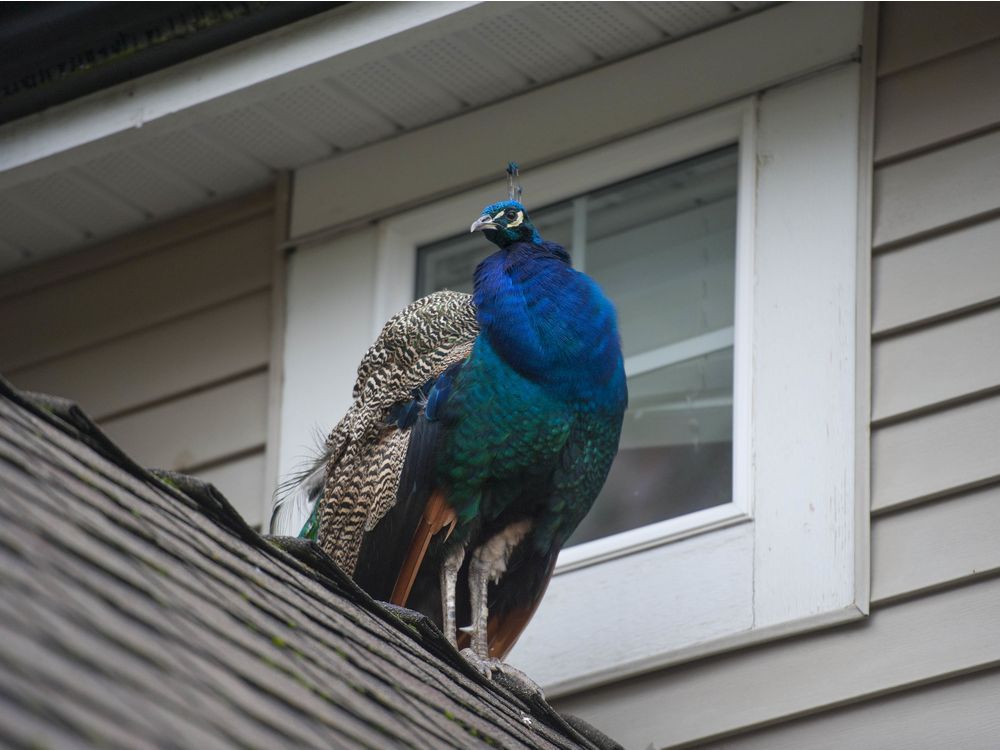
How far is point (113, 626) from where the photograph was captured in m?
2.35

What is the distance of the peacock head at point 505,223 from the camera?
16.4 feet

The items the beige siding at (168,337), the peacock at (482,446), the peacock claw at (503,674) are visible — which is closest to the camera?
the peacock claw at (503,674)

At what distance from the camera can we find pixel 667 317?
5.58 m

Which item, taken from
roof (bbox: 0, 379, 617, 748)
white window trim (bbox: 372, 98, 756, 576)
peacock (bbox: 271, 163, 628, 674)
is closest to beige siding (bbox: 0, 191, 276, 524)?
white window trim (bbox: 372, 98, 756, 576)

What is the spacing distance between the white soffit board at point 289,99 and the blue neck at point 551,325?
0.92 meters

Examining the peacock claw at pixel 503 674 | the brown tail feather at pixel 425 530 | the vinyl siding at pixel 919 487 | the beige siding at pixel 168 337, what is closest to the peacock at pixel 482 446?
the brown tail feather at pixel 425 530

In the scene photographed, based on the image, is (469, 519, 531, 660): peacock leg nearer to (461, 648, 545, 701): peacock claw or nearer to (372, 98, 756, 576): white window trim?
(461, 648, 545, 701): peacock claw

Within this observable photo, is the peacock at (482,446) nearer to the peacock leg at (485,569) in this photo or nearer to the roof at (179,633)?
the peacock leg at (485,569)

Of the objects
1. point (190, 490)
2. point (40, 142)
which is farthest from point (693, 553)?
point (40, 142)

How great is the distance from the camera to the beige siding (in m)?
5.96

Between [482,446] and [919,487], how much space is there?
1.19m

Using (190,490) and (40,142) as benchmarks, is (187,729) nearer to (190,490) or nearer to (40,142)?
(190,490)

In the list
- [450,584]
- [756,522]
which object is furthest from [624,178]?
[450,584]

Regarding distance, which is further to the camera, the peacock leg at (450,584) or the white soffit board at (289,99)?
the white soffit board at (289,99)
